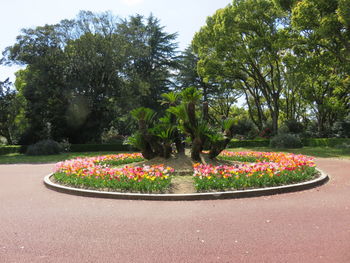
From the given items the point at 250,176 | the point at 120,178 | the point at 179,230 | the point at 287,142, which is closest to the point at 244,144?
the point at 287,142

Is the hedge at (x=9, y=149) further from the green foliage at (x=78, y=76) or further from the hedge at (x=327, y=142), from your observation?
the hedge at (x=327, y=142)

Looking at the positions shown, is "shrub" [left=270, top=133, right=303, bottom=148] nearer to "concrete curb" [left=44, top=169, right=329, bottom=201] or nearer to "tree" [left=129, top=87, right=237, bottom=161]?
"tree" [left=129, top=87, right=237, bottom=161]

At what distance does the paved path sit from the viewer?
3707 mm

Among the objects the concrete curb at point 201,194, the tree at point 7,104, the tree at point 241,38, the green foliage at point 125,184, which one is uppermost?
the tree at point 241,38

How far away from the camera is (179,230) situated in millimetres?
4605

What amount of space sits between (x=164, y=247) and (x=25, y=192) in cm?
565

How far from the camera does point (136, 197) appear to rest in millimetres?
6828

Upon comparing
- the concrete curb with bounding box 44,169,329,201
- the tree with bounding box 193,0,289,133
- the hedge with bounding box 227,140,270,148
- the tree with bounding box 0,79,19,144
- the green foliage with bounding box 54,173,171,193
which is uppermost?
the tree with bounding box 193,0,289,133

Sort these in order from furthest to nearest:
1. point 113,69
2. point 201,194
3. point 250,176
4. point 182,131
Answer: point 113,69 < point 182,131 < point 250,176 < point 201,194

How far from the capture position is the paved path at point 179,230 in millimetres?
3707

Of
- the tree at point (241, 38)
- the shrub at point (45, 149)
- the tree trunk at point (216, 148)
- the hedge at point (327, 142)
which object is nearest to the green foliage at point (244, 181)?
the tree trunk at point (216, 148)

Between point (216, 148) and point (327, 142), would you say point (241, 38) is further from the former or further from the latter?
point (216, 148)

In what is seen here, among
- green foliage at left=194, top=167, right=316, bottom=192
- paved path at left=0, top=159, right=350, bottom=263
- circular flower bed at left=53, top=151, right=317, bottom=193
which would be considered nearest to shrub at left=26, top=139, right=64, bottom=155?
circular flower bed at left=53, top=151, right=317, bottom=193

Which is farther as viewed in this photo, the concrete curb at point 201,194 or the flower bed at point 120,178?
the flower bed at point 120,178
